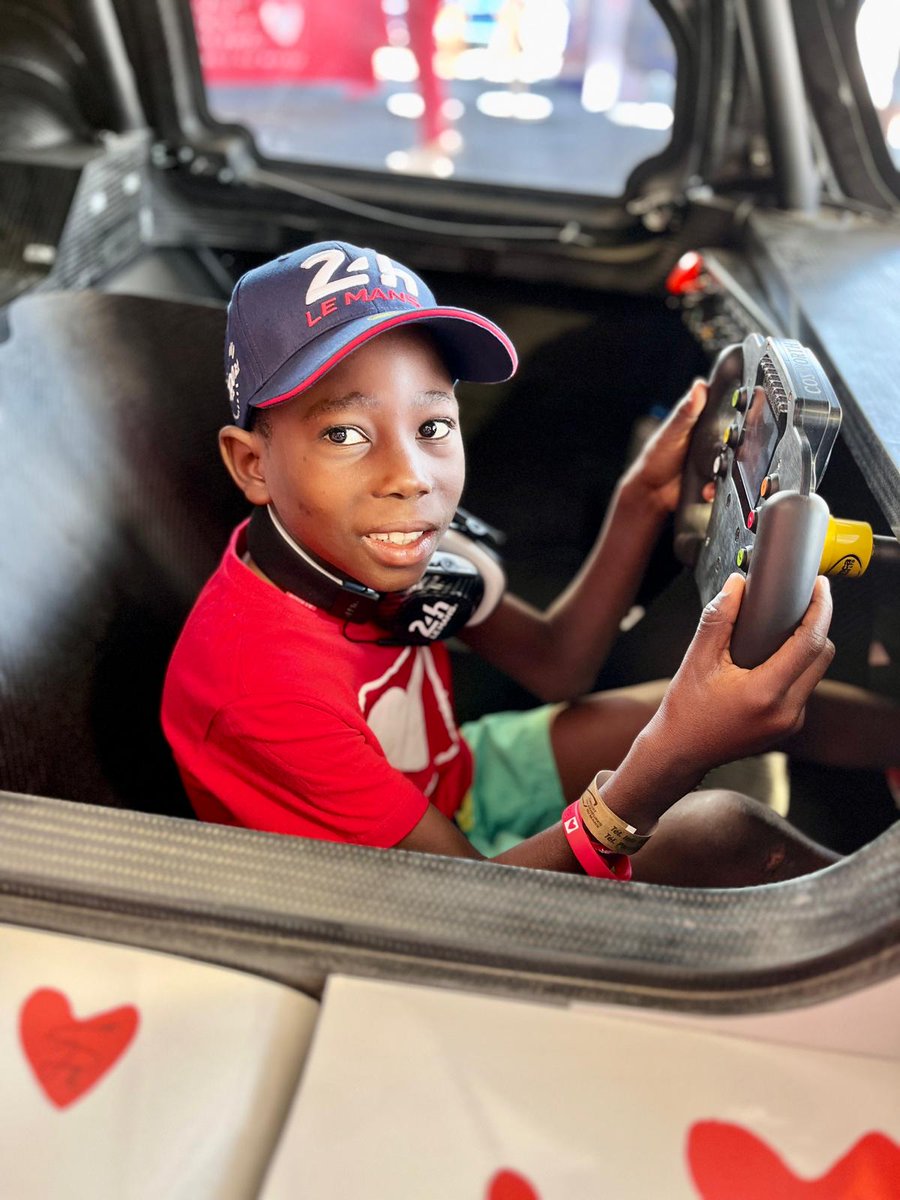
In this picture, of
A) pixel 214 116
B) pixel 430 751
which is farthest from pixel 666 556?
pixel 214 116

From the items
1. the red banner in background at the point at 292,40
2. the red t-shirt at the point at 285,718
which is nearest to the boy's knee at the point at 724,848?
the red t-shirt at the point at 285,718

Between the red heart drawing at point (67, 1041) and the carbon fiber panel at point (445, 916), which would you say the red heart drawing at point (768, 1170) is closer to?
the carbon fiber panel at point (445, 916)

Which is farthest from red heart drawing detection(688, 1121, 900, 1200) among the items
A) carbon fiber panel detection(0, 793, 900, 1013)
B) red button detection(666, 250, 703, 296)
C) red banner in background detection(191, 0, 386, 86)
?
red banner in background detection(191, 0, 386, 86)

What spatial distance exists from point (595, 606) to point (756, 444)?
44 centimetres

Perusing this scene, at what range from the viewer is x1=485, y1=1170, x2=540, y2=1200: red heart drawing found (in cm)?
59

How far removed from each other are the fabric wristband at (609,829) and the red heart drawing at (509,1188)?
29 centimetres

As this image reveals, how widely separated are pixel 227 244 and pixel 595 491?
0.92 m

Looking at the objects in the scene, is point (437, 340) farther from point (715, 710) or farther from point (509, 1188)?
point (509, 1188)

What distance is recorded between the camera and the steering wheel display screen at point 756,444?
0.81m

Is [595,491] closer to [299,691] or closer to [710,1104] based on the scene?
[299,691]

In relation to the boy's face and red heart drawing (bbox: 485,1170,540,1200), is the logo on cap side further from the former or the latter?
red heart drawing (bbox: 485,1170,540,1200)

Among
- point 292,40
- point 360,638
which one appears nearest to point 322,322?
point 360,638

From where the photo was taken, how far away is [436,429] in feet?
3.09

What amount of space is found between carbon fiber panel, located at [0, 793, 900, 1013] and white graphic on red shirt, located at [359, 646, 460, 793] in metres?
0.33
